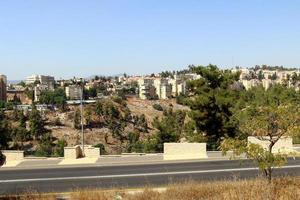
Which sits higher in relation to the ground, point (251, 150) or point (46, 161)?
point (251, 150)

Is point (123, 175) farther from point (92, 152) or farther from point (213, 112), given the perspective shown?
point (213, 112)

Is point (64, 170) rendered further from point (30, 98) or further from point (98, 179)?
point (30, 98)

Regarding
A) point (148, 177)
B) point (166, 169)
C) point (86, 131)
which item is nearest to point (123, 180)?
point (148, 177)

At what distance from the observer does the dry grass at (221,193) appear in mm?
10414

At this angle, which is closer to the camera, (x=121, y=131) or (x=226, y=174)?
(x=226, y=174)

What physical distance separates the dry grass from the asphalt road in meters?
3.51

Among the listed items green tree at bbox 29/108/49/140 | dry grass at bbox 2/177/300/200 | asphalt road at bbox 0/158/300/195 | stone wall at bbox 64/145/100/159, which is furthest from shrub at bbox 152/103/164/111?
dry grass at bbox 2/177/300/200

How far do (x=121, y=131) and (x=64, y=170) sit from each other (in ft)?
321

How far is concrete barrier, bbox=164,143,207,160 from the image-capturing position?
77.8 feet

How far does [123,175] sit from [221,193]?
8338 mm

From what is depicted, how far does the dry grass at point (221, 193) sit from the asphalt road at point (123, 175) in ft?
11.5

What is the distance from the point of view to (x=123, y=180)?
17750mm

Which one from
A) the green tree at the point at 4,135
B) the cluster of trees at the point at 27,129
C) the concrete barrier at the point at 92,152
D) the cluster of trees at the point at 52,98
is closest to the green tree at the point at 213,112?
the concrete barrier at the point at 92,152

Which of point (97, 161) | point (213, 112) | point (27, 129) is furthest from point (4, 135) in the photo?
point (97, 161)
